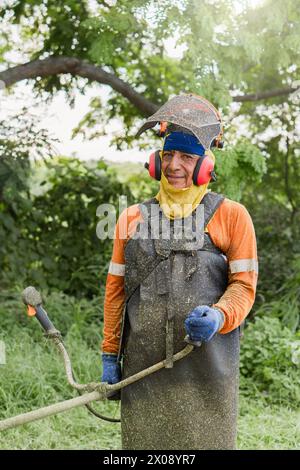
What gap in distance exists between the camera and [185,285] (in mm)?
2338

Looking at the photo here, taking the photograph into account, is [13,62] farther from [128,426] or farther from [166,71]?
[128,426]

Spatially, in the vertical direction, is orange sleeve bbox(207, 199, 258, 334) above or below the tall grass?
above

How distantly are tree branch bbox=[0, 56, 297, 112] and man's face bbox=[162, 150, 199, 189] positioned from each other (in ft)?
10.3

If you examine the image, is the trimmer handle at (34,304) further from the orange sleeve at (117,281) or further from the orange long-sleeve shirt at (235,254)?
the orange long-sleeve shirt at (235,254)

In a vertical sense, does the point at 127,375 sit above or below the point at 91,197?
below

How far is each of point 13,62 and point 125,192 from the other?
1514 mm

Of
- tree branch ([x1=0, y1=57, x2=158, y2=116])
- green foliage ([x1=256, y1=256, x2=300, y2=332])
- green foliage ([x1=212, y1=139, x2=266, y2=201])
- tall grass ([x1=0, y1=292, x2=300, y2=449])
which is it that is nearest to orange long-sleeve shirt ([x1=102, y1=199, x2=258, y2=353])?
tall grass ([x1=0, y1=292, x2=300, y2=449])

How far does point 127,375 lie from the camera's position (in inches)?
97.4

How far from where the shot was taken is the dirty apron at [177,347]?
2.34 metres

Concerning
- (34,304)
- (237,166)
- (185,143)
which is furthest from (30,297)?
(237,166)

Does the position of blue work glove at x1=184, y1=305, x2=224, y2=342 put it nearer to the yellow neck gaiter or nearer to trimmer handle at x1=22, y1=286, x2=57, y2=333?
the yellow neck gaiter

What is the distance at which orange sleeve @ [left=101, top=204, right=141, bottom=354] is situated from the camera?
8.11 feet

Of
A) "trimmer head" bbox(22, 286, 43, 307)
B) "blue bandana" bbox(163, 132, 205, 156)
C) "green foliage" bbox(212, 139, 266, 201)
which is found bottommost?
"trimmer head" bbox(22, 286, 43, 307)
